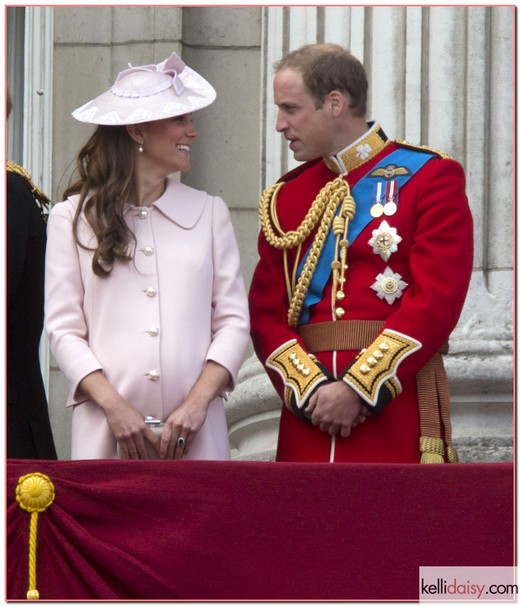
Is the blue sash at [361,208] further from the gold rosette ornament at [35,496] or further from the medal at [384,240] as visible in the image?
the gold rosette ornament at [35,496]

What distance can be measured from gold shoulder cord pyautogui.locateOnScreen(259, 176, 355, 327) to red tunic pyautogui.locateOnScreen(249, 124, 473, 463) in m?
0.03

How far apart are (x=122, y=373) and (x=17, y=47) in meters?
3.14

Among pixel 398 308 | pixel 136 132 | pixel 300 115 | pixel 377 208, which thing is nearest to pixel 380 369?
pixel 398 308

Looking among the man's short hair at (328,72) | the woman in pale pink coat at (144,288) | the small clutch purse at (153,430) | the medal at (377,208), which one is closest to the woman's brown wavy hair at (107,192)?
the woman in pale pink coat at (144,288)

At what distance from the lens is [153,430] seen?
17.8 ft

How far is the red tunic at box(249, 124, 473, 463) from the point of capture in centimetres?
558

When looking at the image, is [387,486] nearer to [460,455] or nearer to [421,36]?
[460,455]

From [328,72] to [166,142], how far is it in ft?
1.77

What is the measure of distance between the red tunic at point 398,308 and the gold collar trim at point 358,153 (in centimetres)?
3

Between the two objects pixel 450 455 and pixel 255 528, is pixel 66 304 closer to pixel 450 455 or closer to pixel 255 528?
pixel 255 528

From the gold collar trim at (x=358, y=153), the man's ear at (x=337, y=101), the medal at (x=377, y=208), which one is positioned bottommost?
the medal at (x=377, y=208)

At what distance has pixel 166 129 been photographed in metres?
5.71

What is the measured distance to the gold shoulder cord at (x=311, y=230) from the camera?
580 centimetres

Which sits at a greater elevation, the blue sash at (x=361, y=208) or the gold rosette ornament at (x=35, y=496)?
the blue sash at (x=361, y=208)
